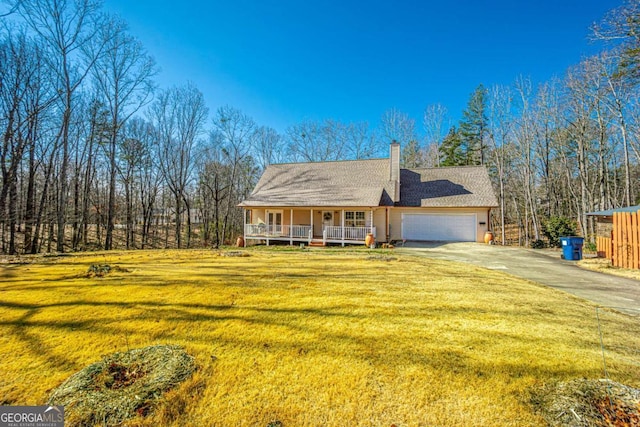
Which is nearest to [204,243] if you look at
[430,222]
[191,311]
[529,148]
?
[430,222]

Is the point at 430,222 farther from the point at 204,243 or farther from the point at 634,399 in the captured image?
the point at 204,243

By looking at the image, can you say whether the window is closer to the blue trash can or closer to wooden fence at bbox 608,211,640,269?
the blue trash can

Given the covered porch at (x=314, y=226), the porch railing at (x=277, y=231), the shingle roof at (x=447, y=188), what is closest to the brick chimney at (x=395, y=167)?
the shingle roof at (x=447, y=188)

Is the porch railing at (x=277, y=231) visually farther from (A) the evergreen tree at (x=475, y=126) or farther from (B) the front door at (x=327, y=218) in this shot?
(A) the evergreen tree at (x=475, y=126)

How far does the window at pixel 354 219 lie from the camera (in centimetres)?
1762

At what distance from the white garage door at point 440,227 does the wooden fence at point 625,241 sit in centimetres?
757

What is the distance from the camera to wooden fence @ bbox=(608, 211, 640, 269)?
8.53 metres

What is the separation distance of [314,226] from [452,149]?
2128cm

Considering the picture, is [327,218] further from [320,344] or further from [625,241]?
[320,344]

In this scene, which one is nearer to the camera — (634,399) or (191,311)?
(634,399)

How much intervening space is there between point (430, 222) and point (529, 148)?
1168 centimetres

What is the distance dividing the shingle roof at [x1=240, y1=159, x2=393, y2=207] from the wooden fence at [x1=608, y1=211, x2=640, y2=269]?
31.1 feet

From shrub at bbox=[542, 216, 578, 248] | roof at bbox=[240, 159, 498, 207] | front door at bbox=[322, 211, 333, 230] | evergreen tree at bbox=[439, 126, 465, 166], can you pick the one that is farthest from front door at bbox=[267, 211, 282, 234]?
evergreen tree at bbox=[439, 126, 465, 166]

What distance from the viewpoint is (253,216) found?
20.1 m
